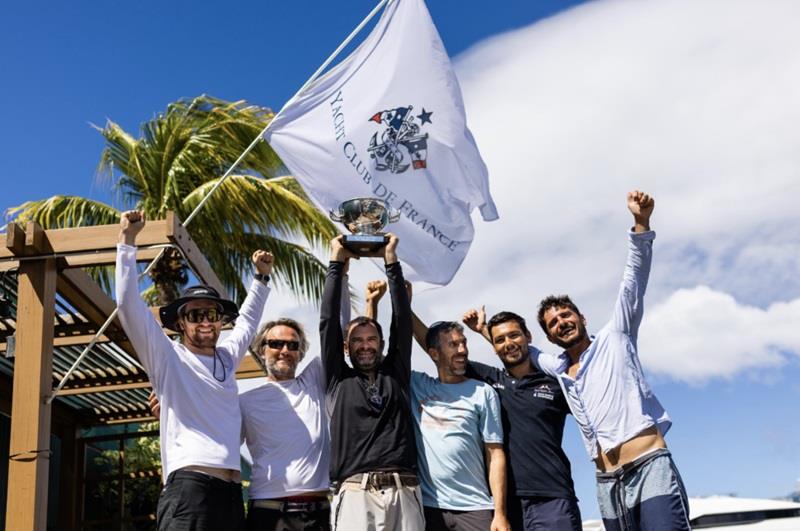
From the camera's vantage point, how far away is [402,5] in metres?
7.04

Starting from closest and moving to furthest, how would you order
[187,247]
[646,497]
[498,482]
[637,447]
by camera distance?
[646,497], [637,447], [498,482], [187,247]

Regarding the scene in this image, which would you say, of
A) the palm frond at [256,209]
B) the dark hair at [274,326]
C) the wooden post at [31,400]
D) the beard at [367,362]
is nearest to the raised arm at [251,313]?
the dark hair at [274,326]

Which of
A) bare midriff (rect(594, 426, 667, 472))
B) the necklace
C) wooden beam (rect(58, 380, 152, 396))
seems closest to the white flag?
the necklace

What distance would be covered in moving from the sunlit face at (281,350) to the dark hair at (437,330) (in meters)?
0.81

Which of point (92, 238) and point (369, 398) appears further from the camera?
point (92, 238)

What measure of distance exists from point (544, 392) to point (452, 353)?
58cm

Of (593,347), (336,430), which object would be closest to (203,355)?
(336,430)

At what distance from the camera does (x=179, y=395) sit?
4.59 m

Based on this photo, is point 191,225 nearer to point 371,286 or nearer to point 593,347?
point 371,286

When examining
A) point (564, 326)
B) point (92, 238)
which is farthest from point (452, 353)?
point (92, 238)

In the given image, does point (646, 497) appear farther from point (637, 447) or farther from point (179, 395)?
point (179, 395)

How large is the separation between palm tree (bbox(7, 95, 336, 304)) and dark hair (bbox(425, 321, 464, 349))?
8.20 m

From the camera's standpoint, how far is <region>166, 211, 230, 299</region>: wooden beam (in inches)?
261

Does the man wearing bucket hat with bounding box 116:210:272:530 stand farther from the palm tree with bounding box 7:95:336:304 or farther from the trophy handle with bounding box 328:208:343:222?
the palm tree with bounding box 7:95:336:304
